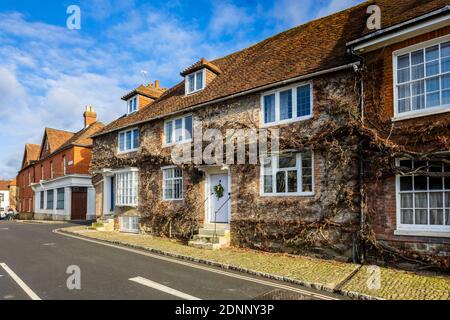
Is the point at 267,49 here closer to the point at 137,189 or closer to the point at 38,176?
the point at 137,189

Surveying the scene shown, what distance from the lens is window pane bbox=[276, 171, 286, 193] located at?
1179cm

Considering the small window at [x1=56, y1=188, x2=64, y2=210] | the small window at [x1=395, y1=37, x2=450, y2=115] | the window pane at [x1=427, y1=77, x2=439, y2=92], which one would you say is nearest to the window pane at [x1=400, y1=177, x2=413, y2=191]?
the small window at [x1=395, y1=37, x2=450, y2=115]

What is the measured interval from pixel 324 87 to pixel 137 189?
11.4 metres

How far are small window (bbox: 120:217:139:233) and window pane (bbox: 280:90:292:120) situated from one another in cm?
1015

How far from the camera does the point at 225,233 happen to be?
1284 cm

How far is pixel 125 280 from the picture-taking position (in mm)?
7871

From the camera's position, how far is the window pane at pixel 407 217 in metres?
8.95

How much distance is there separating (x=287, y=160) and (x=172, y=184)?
21.2ft

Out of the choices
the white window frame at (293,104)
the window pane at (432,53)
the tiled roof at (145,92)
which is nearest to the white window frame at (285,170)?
the white window frame at (293,104)

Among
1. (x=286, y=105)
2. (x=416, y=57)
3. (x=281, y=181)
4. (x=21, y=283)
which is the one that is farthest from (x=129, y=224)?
(x=416, y=57)

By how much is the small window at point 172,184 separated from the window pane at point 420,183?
32.2 feet

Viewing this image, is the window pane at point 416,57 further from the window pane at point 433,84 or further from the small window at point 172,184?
the small window at point 172,184

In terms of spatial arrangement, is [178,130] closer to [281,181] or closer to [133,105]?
[281,181]
